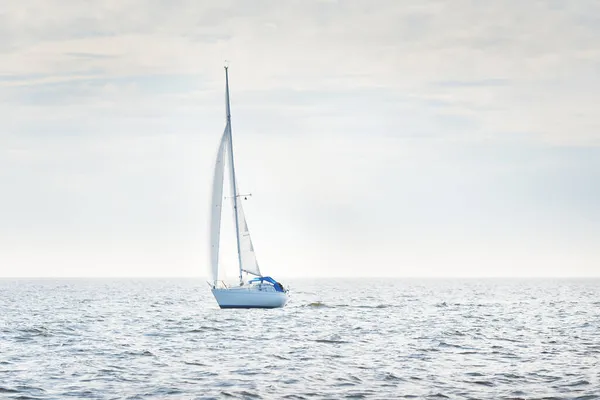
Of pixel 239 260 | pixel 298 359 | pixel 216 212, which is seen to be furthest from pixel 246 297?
pixel 298 359

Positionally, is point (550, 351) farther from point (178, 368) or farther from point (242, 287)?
point (242, 287)

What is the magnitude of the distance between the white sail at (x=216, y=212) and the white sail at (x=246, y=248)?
254 cm

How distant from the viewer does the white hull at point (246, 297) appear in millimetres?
67875

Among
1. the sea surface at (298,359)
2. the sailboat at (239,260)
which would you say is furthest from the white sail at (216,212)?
the sea surface at (298,359)

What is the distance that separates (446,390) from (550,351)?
1426 centimetres

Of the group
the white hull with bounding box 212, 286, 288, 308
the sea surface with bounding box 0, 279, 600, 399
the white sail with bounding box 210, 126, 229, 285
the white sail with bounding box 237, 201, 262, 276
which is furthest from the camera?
the white sail with bounding box 237, 201, 262, 276

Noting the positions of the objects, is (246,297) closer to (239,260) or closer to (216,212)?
(239,260)

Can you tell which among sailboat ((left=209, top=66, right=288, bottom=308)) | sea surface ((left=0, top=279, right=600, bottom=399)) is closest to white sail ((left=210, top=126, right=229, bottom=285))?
sailboat ((left=209, top=66, right=288, bottom=308))

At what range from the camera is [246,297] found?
68188 mm

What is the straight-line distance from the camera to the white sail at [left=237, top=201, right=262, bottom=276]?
71.0 m

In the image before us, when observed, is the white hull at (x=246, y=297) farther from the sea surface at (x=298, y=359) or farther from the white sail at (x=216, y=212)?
the sea surface at (x=298, y=359)

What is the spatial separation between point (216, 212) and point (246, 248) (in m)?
4.51

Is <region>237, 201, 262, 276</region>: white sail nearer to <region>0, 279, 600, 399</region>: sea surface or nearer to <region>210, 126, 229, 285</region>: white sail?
<region>210, 126, 229, 285</region>: white sail

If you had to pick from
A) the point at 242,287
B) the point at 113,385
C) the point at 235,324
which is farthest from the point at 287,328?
the point at 113,385
